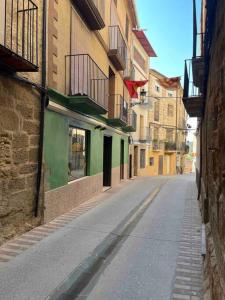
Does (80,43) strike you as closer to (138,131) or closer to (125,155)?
(125,155)

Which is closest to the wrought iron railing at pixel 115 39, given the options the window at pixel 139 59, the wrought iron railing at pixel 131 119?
the wrought iron railing at pixel 131 119

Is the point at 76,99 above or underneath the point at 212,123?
above

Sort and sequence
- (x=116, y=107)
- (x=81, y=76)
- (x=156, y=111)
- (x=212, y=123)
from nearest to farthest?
(x=212, y=123)
(x=81, y=76)
(x=116, y=107)
(x=156, y=111)

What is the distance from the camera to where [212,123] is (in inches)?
169

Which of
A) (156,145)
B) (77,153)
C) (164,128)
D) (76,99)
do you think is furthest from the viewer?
(164,128)

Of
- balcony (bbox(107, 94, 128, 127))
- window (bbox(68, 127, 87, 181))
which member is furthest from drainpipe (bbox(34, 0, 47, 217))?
balcony (bbox(107, 94, 128, 127))

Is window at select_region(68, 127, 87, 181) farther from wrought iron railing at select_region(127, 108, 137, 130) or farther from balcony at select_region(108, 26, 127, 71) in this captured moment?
wrought iron railing at select_region(127, 108, 137, 130)

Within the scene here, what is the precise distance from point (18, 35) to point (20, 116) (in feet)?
4.75

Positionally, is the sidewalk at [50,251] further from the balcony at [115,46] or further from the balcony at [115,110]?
the balcony at [115,46]

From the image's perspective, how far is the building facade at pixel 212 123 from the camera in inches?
111

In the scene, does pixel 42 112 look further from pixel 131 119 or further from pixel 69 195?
pixel 131 119

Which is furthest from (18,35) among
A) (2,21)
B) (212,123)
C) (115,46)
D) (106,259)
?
(115,46)

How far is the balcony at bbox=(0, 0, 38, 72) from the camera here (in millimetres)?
4961

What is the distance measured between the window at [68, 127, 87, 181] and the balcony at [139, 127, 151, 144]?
16.3 metres
